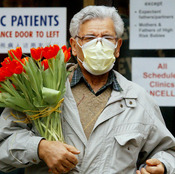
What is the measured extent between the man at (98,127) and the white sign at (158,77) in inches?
57.1

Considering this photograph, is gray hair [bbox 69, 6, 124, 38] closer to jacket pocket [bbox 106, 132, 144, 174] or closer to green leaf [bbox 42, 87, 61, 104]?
green leaf [bbox 42, 87, 61, 104]

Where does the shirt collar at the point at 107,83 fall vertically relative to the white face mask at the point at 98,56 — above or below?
below

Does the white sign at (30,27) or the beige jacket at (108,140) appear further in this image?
the white sign at (30,27)

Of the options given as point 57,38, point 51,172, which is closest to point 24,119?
point 51,172

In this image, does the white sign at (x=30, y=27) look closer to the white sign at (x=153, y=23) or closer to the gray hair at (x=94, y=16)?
the white sign at (x=153, y=23)

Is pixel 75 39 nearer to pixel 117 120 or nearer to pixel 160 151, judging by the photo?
pixel 117 120

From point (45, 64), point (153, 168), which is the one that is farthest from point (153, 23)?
point (153, 168)

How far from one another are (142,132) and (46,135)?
658 millimetres

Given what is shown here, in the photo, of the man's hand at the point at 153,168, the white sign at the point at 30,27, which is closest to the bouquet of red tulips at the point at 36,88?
the man's hand at the point at 153,168

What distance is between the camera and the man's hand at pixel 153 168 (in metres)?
2.92

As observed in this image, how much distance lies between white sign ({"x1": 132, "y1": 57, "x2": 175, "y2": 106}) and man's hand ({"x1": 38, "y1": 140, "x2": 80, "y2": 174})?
213 cm

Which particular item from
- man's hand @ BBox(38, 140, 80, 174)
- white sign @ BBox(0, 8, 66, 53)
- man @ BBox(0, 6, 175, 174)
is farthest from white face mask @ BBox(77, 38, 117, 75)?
white sign @ BBox(0, 8, 66, 53)

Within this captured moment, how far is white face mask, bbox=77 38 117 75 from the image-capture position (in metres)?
3.18

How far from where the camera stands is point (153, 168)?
9.57ft
